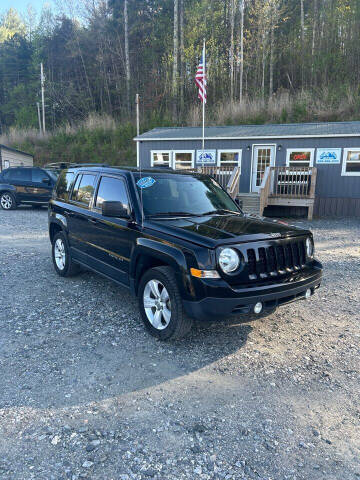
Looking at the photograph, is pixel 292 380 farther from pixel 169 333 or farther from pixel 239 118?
pixel 239 118

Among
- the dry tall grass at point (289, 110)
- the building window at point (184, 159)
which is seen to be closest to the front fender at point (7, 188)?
the building window at point (184, 159)

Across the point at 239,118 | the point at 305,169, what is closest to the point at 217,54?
the point at 239,118

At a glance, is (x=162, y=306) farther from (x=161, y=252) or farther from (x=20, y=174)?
(x=20, y=174)

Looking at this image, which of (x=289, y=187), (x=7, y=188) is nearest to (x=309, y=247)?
(x=289, y=187)

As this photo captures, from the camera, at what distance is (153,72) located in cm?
3175

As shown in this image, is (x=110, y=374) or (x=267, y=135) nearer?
(x=110, y=374)

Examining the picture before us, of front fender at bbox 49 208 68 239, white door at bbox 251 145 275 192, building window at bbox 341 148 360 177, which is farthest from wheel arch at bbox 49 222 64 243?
building window at bbox 341 148 360 177

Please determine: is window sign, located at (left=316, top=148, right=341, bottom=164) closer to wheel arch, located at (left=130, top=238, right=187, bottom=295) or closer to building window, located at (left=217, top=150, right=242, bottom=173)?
building window, located at (left=217, top=150, right=242, bottom=173)

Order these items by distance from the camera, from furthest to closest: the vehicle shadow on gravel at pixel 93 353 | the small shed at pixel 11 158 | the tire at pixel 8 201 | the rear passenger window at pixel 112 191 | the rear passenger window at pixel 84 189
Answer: the small shed at pixel 11 158 < the tire at pixel 8 201 < the rear passenger window at pixel 84 189 < the rear passenger window at pixel 112 191 < the vehicle shadow on gravel at pixel 93 353

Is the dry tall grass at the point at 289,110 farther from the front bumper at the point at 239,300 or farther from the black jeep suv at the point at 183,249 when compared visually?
the front bumper at the point at 239,300

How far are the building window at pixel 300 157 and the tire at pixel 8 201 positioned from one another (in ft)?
40.0

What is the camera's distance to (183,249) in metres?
3.35

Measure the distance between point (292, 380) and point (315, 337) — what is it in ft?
3.36

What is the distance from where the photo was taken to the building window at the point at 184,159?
55.3 feet
